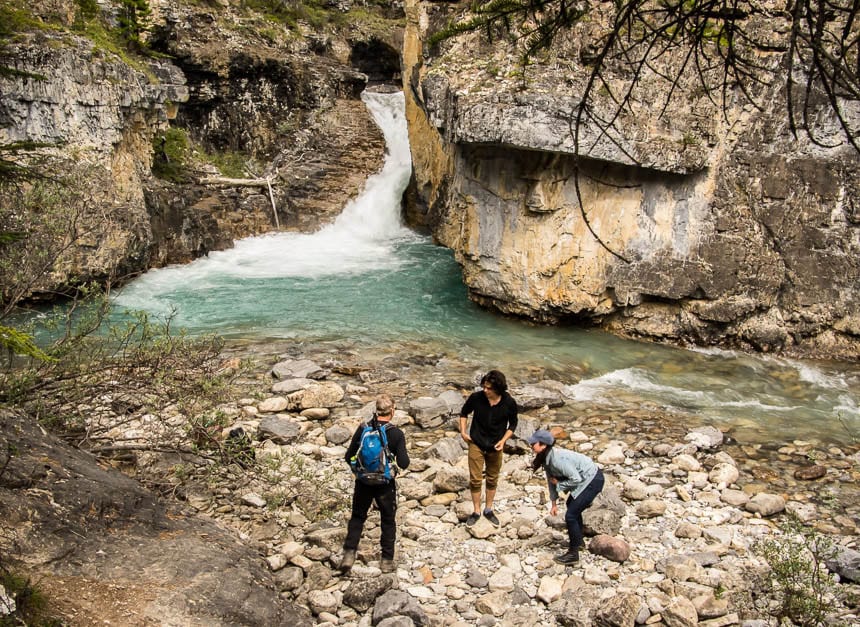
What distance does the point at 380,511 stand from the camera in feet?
18.6

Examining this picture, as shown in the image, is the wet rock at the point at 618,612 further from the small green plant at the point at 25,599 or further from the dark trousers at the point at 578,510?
the small green plant at the point at 25,599

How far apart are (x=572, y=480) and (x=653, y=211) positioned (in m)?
7.65

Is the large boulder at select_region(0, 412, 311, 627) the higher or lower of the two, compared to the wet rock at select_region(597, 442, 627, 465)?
higher

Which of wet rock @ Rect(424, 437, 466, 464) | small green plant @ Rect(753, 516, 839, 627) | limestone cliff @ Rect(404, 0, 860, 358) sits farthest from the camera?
limestone cliff @ Rect(404, 0, 860, 358)

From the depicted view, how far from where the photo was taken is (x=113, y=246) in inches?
608

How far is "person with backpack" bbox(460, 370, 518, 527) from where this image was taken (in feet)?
20.8

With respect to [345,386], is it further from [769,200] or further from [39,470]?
[769,200]

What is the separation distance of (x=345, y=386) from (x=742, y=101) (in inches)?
323

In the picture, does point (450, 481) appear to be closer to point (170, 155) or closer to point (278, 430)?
point (278, 430)

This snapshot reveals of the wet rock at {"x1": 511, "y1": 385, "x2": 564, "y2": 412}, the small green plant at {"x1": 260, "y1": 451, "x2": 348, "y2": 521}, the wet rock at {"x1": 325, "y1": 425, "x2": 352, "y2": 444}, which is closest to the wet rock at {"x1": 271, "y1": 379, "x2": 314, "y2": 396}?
the wet rock at {"x1": 325, "y1": 425, "x2": 352, "y2": 444}

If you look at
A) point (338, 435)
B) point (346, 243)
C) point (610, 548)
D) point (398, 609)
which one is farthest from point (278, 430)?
point (346, 243)

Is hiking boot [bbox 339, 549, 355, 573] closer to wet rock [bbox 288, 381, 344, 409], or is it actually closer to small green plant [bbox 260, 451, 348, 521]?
small green plant [bbox 260, 451, 348, 521]

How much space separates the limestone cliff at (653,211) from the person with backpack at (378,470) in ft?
21.4

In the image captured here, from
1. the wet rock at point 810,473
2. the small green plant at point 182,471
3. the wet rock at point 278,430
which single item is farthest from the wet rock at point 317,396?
the wet rock at point 810,473
